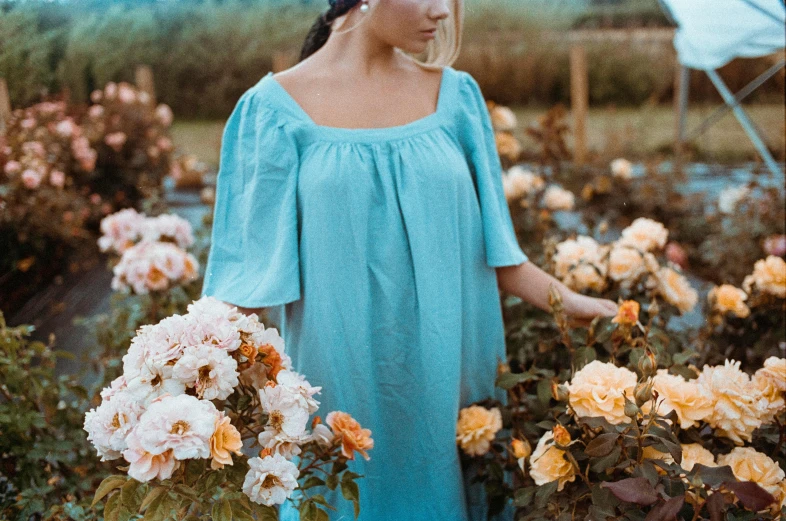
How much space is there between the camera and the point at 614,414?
112 cm

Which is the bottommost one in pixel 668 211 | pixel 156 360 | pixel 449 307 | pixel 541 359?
pixel 668 211

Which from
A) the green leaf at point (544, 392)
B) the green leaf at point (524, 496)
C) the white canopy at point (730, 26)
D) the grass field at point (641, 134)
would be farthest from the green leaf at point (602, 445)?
the grass field at point (641, 134)

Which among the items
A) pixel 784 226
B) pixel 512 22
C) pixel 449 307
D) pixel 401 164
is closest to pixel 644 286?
pixel 449 307

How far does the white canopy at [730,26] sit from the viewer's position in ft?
9.08

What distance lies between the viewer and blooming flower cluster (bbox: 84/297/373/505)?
0.93 m

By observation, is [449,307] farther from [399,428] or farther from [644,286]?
[644,286]

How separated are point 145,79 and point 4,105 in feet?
16.5

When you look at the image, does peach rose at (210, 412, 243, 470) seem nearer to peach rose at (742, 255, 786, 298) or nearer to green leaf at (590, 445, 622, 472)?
green leaf at (590, 445, 622, 472)

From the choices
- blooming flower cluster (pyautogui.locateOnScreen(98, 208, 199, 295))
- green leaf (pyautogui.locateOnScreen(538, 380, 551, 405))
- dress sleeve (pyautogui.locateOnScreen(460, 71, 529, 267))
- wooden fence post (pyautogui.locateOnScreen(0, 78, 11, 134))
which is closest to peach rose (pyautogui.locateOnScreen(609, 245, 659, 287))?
dress sleeve (pyautogui.locateOnScreen(460, 71, 529, 267))

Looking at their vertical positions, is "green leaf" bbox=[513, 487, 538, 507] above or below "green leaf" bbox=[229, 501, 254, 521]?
A: below

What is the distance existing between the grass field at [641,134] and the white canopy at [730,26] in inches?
26.1

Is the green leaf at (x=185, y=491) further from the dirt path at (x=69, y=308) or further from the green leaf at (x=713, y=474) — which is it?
the dirt path at (x=69, y=308)

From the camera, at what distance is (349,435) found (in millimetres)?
1165

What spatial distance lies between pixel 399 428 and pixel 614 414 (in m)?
0.55
